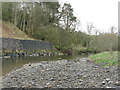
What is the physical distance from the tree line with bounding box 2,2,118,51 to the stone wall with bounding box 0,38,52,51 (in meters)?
3.41

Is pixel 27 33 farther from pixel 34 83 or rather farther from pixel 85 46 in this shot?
pixel 34 83

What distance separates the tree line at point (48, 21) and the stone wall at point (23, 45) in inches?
134

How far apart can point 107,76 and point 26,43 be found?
2652cm

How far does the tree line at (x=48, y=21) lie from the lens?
4209 cm

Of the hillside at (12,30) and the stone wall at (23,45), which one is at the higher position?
the hillside at (12,30)

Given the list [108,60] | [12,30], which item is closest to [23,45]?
[12,30]

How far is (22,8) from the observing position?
4178 cm

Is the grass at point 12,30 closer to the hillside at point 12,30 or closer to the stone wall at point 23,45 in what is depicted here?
the hillside at point 12,30

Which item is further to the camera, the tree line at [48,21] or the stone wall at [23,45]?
the tree line at [48,21]

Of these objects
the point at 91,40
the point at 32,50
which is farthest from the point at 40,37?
the point at 91,40

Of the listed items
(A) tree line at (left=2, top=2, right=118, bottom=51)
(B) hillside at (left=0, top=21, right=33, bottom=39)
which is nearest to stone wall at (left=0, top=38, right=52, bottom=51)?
(A) tree line at (left=2, top=2, right=118, bottom=51)

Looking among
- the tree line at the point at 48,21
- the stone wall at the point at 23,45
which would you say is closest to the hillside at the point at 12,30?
the tree line at the point at 48,21

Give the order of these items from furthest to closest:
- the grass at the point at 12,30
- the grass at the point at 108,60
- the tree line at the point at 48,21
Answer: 1. the tree line at the point at 48,21
2. the grass at the point at 12,30
3. the grass at the point at 108,60

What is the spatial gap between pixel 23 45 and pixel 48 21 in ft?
46.0
